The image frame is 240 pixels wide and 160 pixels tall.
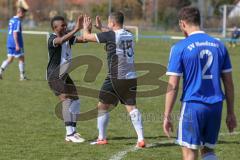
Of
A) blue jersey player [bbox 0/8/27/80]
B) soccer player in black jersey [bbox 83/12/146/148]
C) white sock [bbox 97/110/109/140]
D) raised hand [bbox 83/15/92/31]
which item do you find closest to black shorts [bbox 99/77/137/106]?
soccer player in black jersey [bbox 83/12/146/148]

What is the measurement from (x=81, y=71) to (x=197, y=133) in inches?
579

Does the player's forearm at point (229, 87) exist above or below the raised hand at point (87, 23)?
below

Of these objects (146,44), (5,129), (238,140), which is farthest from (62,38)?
(146,44)

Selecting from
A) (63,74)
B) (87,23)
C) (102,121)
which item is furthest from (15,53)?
(87,23)

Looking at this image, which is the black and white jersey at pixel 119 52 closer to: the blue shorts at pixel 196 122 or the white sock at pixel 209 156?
the blue shorts at pixel 196 122

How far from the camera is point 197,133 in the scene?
5.70 m

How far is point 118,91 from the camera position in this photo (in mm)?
8570

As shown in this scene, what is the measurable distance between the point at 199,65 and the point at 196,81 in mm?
170

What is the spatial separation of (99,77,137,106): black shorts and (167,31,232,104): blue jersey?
2.95m

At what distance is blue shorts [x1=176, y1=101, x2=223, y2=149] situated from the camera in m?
5.64

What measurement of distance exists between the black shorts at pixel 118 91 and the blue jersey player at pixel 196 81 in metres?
2.91

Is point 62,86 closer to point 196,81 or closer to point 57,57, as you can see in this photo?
point 57,57

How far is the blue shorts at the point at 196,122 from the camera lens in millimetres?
5645

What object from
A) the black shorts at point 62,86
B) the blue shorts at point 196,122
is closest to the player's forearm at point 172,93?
the blue shorts at point 196,122
